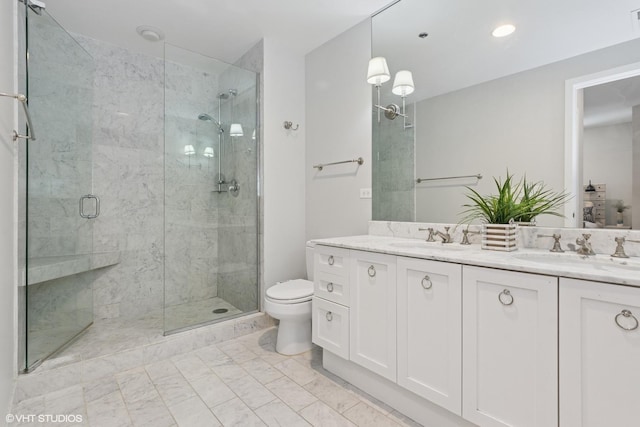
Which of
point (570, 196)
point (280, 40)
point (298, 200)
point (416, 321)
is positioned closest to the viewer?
point (416, 321)

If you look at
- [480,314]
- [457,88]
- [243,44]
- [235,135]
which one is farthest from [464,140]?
[243,44]

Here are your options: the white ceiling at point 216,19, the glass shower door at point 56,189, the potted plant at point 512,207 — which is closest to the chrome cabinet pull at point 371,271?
the potted plant at point 512,207

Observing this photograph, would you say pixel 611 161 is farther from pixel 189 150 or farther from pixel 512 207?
pixel 189 150

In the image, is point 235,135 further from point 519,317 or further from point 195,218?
point 519,317

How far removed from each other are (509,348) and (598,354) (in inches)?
10.0

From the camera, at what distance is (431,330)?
4.52 ft

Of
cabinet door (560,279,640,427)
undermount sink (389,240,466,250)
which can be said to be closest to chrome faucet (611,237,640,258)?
cabinet door (560,279,640,427)

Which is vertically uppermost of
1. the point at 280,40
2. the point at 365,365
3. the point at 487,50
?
the point at 280,40

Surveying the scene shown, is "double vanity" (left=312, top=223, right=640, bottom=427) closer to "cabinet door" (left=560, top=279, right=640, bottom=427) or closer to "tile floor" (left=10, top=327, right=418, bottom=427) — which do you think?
"cabinet door" (left=560, top=279, right=640, bottom=427)

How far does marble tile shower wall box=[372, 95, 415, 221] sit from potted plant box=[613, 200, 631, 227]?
40.8 inches

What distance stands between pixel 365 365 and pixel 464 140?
1498 millimetres

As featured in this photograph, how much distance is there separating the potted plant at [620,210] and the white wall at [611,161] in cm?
1

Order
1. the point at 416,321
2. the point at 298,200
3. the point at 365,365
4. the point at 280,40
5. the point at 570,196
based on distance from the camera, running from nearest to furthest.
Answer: the point at 416,321, the point at 570,196, the point at 365,365, the point at 280,40, the point at 298,200

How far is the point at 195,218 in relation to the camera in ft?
9.37
